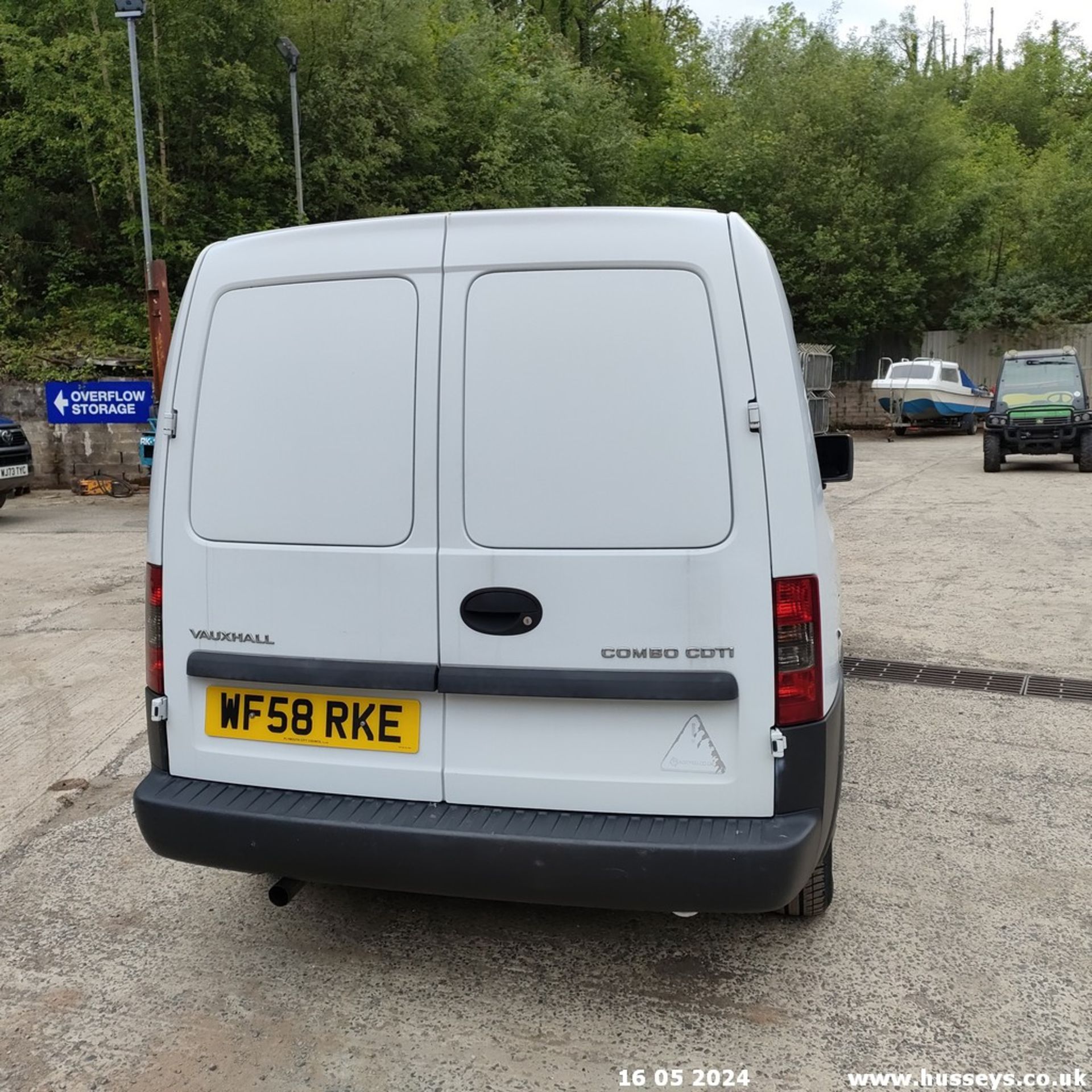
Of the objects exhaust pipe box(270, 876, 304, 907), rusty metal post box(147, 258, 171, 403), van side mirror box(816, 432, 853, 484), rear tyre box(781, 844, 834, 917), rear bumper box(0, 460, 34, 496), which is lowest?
rear tyre box(781, 844, 834, 917)

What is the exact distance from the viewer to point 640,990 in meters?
2.67

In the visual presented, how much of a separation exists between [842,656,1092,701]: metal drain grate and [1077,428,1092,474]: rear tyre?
11.9 metres

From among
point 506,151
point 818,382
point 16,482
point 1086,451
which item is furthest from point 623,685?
point 506,151

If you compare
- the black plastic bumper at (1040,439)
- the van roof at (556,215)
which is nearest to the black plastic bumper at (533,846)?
the van roof at (556,215)

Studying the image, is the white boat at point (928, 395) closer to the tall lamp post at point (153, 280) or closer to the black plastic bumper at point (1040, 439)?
the black plastic bumper at point (1040, 439)

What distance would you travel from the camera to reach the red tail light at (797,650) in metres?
2.41

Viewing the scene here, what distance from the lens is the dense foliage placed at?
1678cm

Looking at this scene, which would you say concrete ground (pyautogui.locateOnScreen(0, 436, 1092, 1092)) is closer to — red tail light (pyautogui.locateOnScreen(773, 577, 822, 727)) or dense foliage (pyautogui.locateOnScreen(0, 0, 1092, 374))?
red tail light (pyautogui.locateOnScreen(773, 577, 822, 727))

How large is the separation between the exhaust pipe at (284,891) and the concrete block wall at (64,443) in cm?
1376

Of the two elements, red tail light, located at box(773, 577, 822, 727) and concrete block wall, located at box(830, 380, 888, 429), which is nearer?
red tail light, located at box(773, 577, 822, 727)

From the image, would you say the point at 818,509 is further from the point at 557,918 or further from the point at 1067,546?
the point at 1067,546

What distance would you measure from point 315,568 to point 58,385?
14.8 metres

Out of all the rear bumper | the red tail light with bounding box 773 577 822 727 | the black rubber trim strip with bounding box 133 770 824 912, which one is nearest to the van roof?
the red tail light with bounding box 773 577 822 727

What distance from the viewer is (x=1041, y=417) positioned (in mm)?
16000
